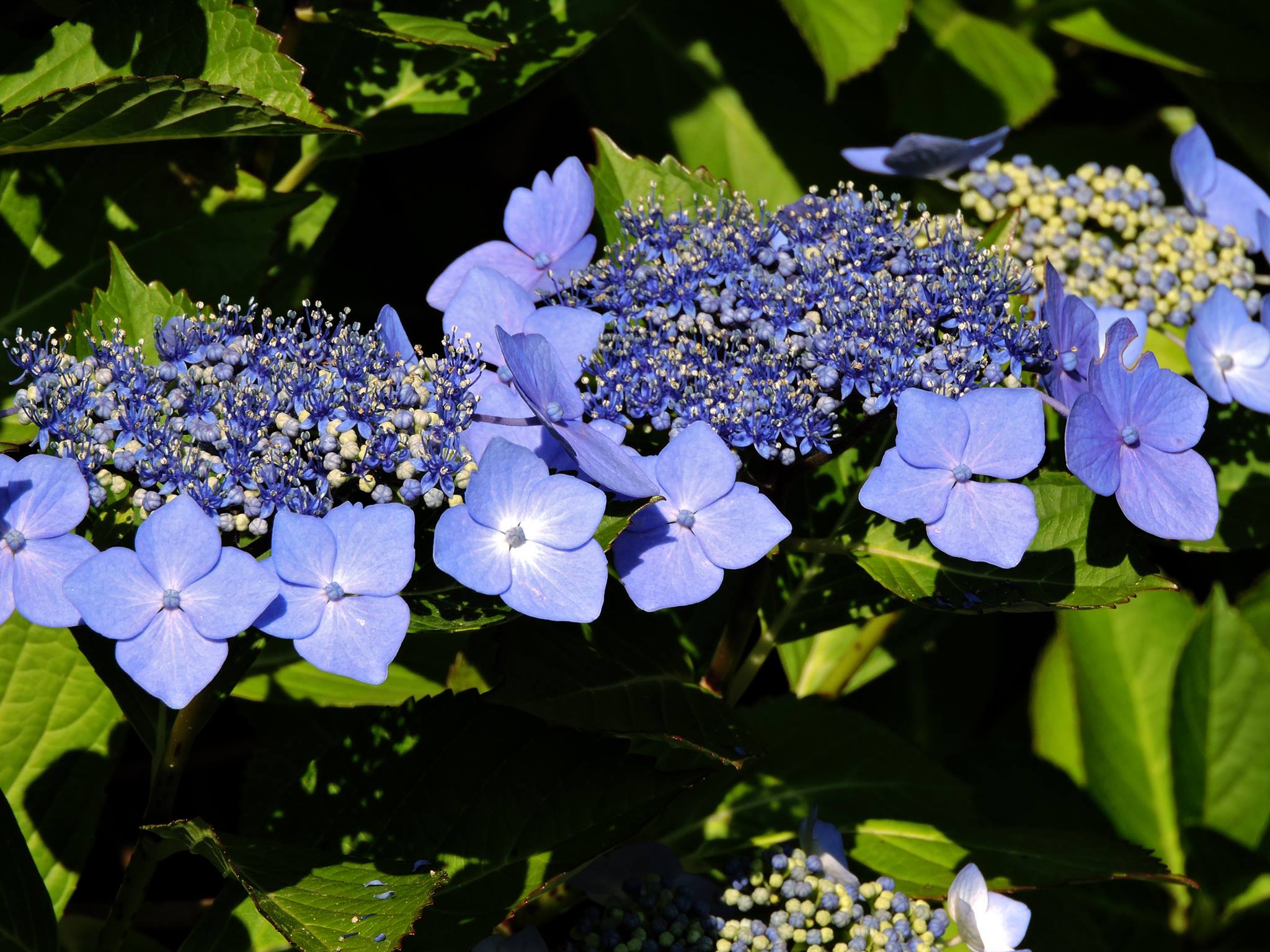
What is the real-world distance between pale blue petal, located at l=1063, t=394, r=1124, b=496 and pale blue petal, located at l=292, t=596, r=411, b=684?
1.97 ft

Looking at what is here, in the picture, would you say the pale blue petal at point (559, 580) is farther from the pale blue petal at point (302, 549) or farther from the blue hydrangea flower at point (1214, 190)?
the blue hydrangea flower at point (1214, 190)

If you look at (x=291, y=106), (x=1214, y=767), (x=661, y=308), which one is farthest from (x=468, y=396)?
(x=1214, y=767)

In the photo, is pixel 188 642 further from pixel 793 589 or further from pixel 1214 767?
pixel 1214 767

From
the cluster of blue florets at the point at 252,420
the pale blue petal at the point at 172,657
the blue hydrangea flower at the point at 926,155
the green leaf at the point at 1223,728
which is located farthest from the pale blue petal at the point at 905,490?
the green leaf at the point at 1223,728

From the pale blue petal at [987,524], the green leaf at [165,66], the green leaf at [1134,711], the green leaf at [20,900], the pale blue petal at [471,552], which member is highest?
the green leaf at [165,66]

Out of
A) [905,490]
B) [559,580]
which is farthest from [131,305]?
[905,490]

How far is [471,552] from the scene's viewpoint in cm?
100

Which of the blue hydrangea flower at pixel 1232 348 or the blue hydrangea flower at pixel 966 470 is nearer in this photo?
the blue hydrangea flower at pixel 966 470

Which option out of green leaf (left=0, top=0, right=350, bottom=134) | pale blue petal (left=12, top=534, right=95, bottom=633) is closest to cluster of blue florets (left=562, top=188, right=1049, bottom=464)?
green leaf (left=0, top=0, right=350, bottom=134)

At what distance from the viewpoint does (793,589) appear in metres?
1.59

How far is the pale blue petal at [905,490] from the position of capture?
A: 111 centimetres

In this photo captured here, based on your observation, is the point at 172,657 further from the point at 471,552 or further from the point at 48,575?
the point at 471,552

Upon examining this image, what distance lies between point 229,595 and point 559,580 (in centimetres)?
26

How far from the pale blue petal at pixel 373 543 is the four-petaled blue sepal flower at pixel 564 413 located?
146 millimetres
